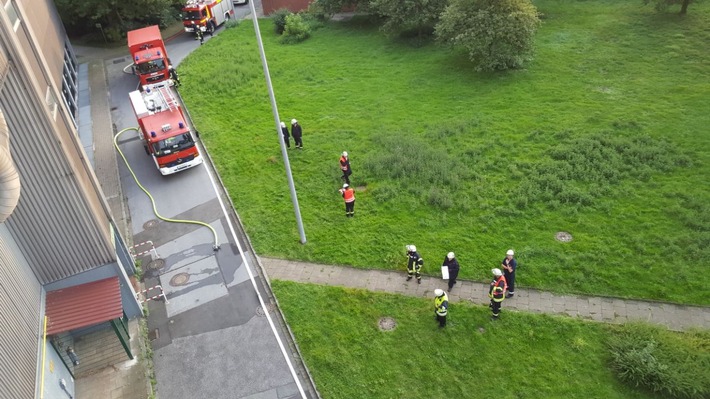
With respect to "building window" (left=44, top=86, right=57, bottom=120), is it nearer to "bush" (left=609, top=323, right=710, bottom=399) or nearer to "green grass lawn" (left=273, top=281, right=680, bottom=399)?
"green grass lawn" (left=273, top=281, right=680, bottom=399)

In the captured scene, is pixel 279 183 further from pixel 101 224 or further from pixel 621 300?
pixel 621 300

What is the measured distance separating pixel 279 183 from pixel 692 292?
13213 millimetres

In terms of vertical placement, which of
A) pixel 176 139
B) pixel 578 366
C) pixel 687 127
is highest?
pixel 176 139

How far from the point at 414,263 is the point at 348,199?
3461 mm

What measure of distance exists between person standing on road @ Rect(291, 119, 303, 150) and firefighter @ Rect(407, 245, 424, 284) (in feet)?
26.5

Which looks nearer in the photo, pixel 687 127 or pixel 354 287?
pixel 354 287

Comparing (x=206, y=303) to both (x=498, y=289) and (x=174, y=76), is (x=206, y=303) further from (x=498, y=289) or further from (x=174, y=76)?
(x=174, y=76)

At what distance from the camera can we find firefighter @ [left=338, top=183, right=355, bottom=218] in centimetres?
1574

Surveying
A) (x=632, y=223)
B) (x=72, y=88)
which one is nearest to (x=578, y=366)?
(x=632, y=223)

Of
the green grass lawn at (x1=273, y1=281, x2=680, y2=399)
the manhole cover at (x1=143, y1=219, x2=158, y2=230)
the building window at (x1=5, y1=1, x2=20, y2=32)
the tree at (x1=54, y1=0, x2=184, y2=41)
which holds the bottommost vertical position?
the green grass lawn at (x1=273, y1=281, x2=680, y2=399)

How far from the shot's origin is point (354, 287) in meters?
14.0

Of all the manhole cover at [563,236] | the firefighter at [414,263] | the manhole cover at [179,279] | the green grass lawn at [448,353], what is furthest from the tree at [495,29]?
the manhole cover at [179,279]

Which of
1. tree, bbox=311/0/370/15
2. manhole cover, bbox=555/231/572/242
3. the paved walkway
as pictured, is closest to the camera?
the paved walkway

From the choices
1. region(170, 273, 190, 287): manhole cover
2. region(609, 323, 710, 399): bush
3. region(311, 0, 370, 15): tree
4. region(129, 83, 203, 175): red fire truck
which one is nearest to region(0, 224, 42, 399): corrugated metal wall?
region(170, 273, 190, 287): manhole cover
